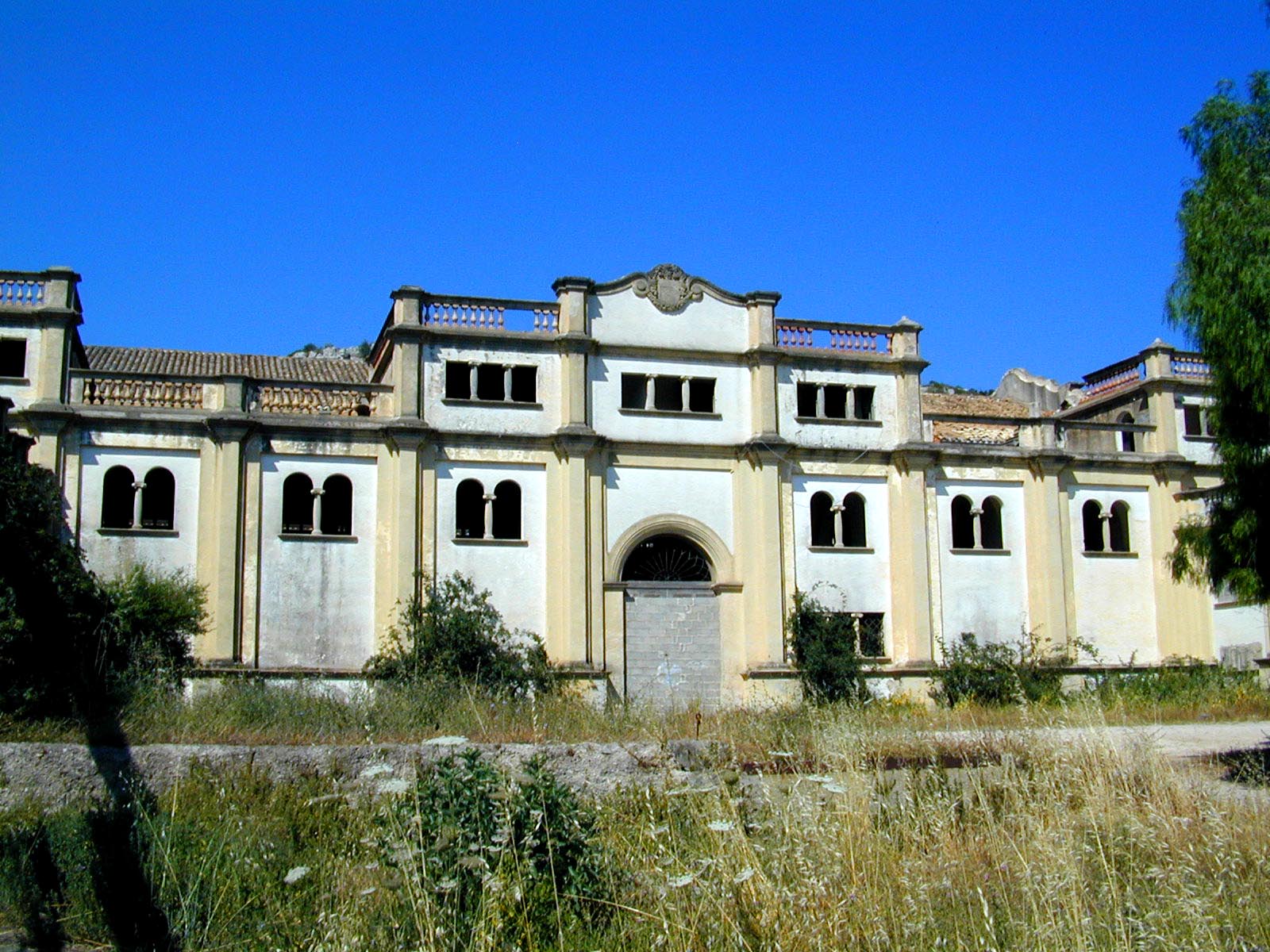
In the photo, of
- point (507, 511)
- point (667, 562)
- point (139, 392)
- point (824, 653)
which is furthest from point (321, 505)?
point (824, 653)

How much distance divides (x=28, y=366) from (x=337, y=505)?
722 centimetres

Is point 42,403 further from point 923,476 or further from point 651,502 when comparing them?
point 923,476

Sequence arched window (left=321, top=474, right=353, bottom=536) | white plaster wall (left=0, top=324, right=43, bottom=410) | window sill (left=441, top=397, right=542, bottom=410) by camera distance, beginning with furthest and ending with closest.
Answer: window sill (left=441, top=397, right=542, bottom=410), arched window (left=321, top=474, right=353, bottom=536), white plaster wall (left=0, top=324, right=43, bottom=410)

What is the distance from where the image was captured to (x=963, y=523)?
32500 millimetres

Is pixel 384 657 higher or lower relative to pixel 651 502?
lower

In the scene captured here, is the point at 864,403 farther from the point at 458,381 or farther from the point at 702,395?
the point at 458,381

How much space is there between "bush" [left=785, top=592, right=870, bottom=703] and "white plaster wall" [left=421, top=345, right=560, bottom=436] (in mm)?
7584

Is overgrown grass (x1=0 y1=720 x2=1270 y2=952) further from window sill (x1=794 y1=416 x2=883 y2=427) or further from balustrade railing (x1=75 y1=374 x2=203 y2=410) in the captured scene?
window sill (x1=794 y1=416 x2=883 y2=427)

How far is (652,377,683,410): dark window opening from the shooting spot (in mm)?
30844

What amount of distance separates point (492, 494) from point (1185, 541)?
15442 millimetres

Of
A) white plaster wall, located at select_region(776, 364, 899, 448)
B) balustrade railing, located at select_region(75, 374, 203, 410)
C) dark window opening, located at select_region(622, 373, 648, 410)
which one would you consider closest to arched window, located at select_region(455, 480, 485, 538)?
dark window opening, located at select_region(622, 373, 648, 410)

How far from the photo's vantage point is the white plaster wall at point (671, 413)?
29828 millimetres

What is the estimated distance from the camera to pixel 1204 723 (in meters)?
24.4

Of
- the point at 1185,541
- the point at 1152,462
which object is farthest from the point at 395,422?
the point at 1152,462
